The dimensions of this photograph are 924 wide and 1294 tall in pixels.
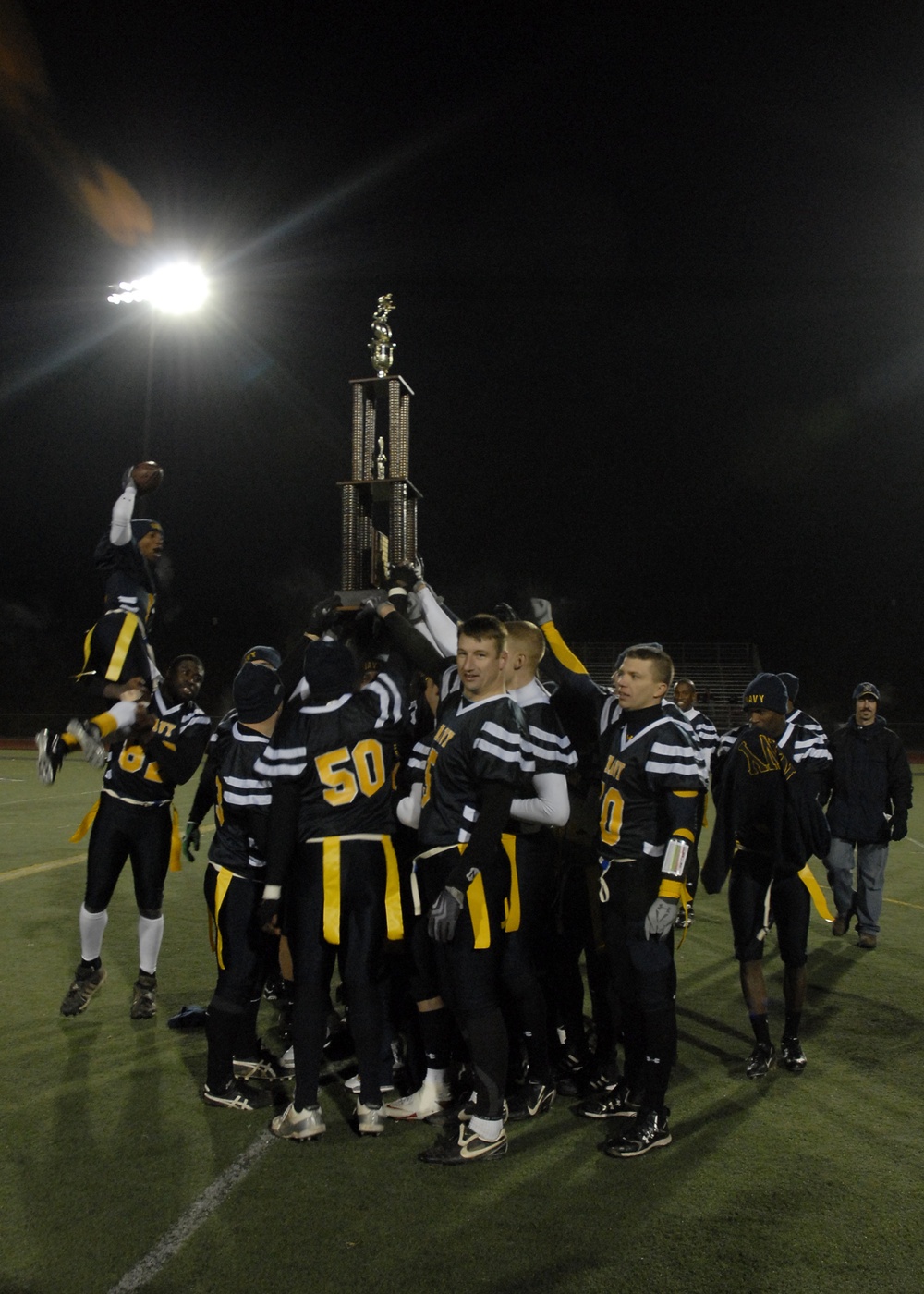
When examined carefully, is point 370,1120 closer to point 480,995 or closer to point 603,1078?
point 480,995

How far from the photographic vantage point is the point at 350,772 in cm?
371

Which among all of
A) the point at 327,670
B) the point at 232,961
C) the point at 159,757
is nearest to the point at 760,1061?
the point at 232,961

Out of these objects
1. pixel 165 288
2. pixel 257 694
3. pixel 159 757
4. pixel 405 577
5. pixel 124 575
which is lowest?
pixel 159 757

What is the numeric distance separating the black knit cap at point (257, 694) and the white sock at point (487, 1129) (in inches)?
76.2

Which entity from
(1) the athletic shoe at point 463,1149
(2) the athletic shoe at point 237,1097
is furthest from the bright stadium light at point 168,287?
(1) the athletic shoe at point 463,1149

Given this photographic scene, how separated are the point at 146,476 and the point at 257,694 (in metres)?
1.78

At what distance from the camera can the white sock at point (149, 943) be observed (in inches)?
209

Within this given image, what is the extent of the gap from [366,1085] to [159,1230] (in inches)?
38.2

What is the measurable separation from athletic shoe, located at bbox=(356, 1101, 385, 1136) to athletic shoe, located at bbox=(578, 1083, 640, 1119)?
2.94 ft

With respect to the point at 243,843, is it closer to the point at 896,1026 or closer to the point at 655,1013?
the point at 655,1013

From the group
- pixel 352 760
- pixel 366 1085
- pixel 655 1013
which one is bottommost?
pixel 366 1085

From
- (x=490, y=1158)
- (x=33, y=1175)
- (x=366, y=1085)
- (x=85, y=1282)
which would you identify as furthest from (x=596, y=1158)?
(x=33, y=1175)

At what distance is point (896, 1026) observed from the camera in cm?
515

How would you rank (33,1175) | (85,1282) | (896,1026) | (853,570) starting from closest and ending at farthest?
(85,1282)
(33,1175)
(896,1026)
(853,570)
